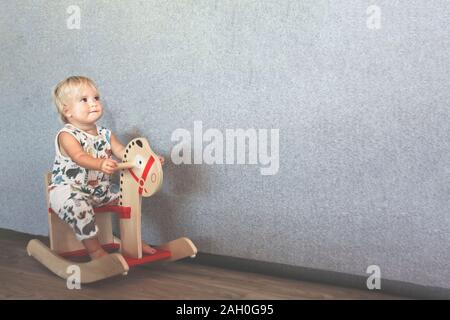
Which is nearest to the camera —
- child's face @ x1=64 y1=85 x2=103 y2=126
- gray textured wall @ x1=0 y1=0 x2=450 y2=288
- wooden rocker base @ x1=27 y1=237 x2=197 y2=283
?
gray textured wall @ x1=0 y1=0 x2=450 y2=288

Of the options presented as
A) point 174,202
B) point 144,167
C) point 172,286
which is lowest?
point 172,286

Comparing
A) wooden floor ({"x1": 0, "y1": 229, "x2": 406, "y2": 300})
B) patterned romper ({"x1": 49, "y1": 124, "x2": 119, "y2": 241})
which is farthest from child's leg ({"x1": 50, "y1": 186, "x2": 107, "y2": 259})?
wooden floor ({"x1": 0, "y1": 229, "x2": 406, "y2": 300})

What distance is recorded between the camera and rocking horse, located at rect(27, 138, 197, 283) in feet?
4.56

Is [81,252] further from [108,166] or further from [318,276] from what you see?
[318,276]

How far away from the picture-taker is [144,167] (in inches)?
56.9

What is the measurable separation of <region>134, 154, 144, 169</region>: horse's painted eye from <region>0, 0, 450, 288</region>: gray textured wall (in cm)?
21

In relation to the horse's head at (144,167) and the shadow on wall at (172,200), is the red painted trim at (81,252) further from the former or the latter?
the horse's head at (144,167)

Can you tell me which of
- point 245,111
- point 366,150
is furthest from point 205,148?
point 366,150

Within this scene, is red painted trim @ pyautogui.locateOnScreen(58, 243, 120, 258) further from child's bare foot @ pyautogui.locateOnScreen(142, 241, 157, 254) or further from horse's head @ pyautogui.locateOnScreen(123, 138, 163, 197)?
horse's head @ pyautogui.locateOnScreen(123, 138, 163, 197)

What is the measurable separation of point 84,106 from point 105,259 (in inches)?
16.3

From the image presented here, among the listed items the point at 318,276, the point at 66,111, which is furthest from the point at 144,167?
the point at 318,276

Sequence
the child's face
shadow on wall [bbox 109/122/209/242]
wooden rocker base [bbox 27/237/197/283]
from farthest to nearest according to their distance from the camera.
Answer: shadow on wall [bbox 109/122/209/242]
the child's face
wooden rocker base [bbox 27/237/197/283]

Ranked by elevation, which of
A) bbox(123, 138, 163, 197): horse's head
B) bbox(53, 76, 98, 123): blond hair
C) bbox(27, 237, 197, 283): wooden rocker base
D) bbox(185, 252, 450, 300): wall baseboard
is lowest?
bbox(185, 252, 450, 300): wall baseboard

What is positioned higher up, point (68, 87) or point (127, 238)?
point (68, 87)
